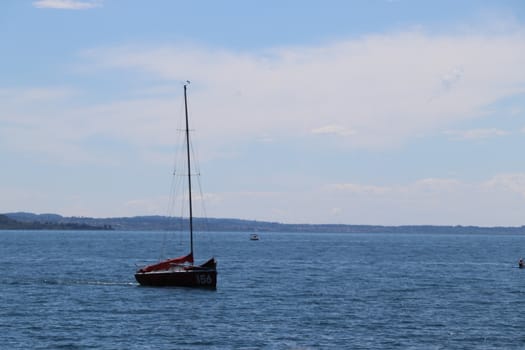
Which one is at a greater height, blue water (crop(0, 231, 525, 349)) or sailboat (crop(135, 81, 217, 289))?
sailboat (crop(135, 81, 217, 289))

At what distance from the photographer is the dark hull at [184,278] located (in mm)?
68306

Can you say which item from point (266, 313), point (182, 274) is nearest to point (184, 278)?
point (182, 274)

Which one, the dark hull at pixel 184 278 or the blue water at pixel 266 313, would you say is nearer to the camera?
the blue water at pixel 266 313

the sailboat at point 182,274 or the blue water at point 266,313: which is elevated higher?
the sailboat at point 182,274

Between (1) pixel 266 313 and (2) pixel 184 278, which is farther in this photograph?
(2) pixel 184 278

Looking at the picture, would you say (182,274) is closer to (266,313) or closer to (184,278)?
(184,278)

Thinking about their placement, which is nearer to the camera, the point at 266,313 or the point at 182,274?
the point at 266,313

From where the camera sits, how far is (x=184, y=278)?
6869cm

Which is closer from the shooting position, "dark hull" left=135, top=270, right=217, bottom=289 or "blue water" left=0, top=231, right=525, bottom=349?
"blue water" left=0, top=231, right=525, bottom=349

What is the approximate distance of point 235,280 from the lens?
82.2m

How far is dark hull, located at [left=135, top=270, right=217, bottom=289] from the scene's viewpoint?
224 ft

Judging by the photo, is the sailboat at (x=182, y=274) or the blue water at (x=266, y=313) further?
the sailboat at (x=182, y=274)

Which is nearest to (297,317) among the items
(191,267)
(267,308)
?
(267,308)

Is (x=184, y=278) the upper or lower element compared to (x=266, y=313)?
upper
